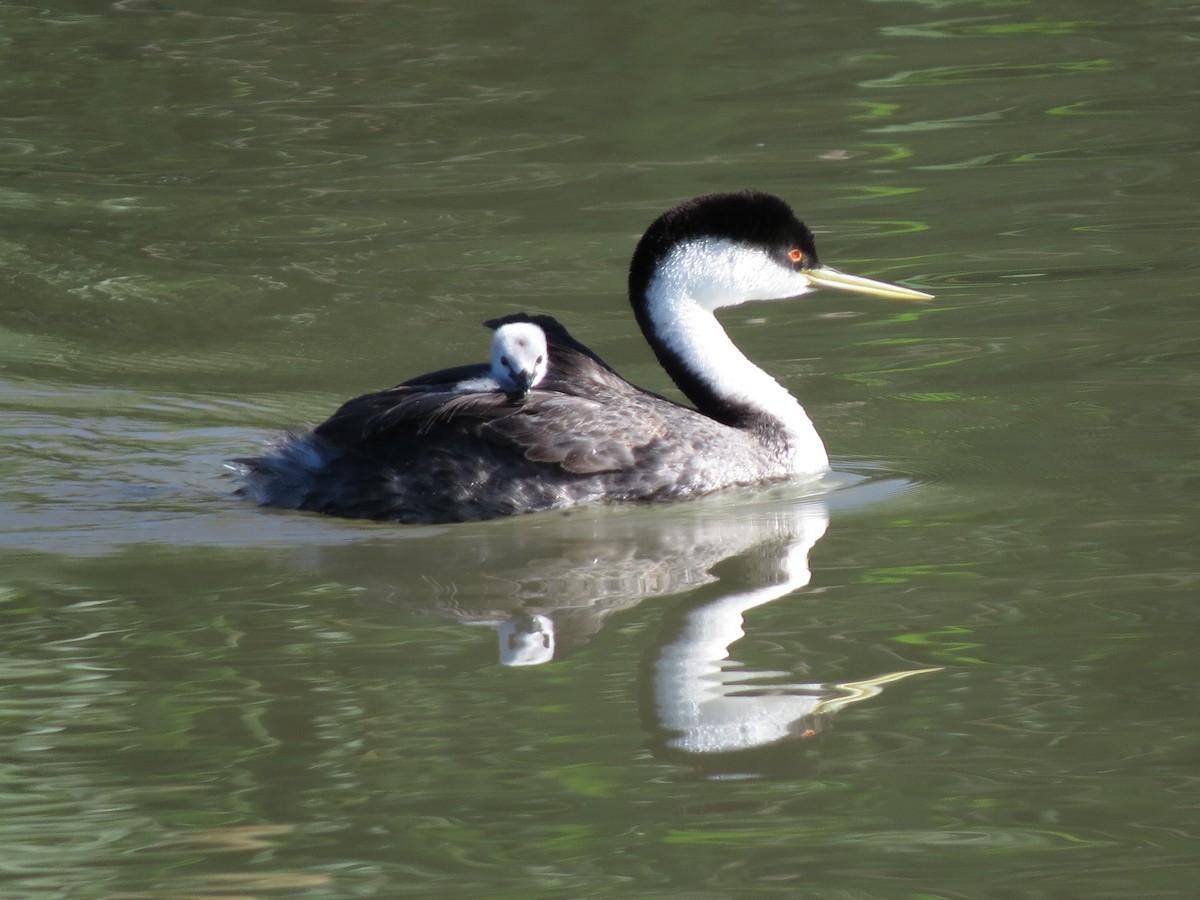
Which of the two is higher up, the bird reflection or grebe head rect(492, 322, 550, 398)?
grebe head rect(492, 322, 550, 398)

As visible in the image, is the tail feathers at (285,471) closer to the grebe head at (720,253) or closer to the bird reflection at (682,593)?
the bird reflection at (682,593)

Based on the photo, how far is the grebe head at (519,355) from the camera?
721cm

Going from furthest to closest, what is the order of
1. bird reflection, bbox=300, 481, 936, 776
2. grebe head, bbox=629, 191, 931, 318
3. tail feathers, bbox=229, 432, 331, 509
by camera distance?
grebe head, bbox=629, 191, 931, 318 < tail feathers, bbox=229, 432, 331, 509 < bird reflection, bbox=300, 481, 936, 776

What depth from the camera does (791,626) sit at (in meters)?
5.77

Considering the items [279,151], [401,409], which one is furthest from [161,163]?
[401,409]

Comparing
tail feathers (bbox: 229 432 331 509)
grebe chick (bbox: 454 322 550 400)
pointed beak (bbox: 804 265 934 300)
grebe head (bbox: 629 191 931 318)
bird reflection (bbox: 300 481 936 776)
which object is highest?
grebe head (bbox: 629 191 931 318)

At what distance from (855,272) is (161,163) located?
5.62 m

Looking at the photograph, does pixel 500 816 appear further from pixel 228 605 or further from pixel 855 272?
pixel 855 272

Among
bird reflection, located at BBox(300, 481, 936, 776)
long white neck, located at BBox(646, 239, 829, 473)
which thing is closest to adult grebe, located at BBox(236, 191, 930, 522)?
long white neck, located at BBox(646, 239, 829, 473)

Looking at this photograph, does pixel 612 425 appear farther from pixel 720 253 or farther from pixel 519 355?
pixel 720 253

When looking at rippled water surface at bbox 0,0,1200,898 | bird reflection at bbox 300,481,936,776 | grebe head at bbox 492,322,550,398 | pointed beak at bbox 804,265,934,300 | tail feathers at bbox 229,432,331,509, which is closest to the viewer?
rippled water surface at bbox 0,0,1200,898

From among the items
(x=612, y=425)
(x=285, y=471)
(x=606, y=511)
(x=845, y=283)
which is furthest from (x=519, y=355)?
(x=845, y=283)

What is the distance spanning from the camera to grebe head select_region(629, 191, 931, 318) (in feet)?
25.8

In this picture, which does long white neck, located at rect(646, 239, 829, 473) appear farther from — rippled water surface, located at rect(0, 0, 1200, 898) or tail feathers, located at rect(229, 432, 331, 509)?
tail feathers, located at rect(229, 432, 331, 509)
